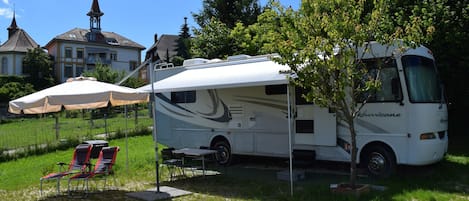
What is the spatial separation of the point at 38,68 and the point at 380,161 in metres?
57.6

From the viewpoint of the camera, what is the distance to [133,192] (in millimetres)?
8727

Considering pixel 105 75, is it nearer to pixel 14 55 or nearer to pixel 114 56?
pixel 114 56

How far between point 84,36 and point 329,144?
6249 cm

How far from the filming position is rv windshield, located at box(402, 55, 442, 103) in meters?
8.67

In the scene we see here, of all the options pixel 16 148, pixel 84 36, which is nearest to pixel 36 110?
pixel 16 148

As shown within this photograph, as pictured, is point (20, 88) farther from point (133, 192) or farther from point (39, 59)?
point (133, 192)

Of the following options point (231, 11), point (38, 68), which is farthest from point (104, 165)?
point (38, 68)

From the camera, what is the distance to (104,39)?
6838cm

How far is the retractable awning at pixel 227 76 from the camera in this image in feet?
27.6

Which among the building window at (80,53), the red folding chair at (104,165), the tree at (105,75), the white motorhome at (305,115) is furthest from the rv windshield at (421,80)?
the building window at (80,53)

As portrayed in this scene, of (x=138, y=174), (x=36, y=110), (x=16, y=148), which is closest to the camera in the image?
(x=36, y=110)

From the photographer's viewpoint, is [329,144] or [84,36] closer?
[329,144]

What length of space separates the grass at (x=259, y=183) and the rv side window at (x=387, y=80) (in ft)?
5.08

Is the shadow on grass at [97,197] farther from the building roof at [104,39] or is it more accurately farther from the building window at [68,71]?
the building roof at [104,39]
